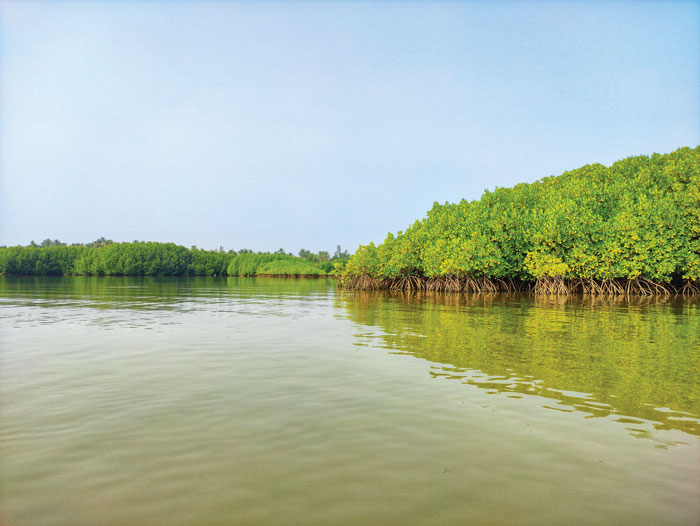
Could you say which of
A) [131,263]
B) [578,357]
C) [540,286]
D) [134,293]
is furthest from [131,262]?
[578,357]

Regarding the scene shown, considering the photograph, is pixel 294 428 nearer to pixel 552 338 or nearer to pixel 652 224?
pixel 552 338

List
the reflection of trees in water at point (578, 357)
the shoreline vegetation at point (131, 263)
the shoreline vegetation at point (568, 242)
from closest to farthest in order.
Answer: the reflection of trees in water at point (578, 357) < the shoreline vegetation at point (568, 242) < the shoreline vegetation at point (131, 263)

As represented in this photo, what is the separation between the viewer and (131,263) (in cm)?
15038

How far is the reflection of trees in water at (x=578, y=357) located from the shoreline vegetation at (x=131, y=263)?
399 ft

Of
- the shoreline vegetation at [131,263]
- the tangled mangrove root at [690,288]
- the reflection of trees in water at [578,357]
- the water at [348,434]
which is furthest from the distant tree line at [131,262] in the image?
the water at [348,434]

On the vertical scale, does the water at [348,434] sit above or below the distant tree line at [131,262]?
below

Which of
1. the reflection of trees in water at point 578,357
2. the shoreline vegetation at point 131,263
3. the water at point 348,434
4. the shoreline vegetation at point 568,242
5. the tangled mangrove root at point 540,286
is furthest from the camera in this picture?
the shoreline vegetation at point 131,263

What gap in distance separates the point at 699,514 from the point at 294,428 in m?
4.40

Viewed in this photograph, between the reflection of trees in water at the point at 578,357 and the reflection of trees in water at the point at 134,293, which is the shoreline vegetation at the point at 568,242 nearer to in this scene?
the reflection of trees in water at the point at 134,293

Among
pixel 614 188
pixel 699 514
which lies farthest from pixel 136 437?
pixel 614 188

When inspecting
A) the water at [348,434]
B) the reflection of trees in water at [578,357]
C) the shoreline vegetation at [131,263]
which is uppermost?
the shoreline vegetation at [131,263]

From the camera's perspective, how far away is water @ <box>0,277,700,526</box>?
4.09 meters

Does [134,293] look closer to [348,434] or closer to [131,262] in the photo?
[348,434]

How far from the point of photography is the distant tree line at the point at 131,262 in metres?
145
